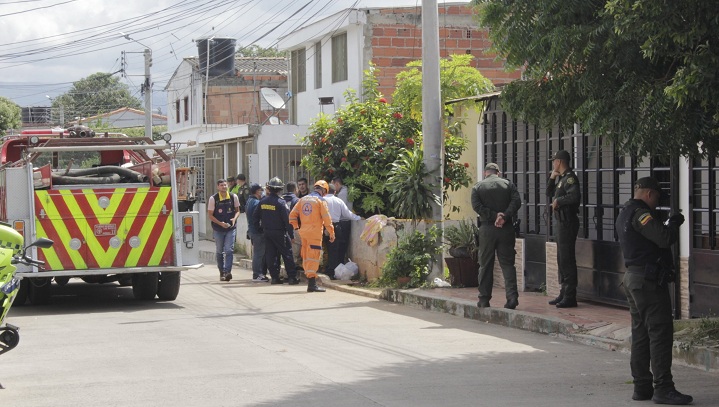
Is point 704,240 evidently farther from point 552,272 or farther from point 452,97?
point 452,97

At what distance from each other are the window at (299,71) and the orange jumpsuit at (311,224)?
48.7 ft

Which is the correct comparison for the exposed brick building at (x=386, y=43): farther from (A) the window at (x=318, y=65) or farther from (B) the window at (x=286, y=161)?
(B) the window at (x=286, y=161)

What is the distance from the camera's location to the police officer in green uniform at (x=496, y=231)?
504 inches

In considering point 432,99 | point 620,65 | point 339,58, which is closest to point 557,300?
point 432,99

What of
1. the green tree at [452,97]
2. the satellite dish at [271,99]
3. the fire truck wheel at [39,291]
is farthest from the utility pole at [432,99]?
the satellite dish at [271,99]

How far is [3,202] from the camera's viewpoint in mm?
14555

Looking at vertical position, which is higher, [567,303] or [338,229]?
[338,229]

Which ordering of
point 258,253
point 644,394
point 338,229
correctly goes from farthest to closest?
1. point 258,253
2. point 338,229
3. point 644,394

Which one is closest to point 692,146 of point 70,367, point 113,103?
point 70,367

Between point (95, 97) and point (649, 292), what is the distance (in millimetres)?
94218

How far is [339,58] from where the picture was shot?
2864 cm

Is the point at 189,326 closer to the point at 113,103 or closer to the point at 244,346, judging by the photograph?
the point at 244,346

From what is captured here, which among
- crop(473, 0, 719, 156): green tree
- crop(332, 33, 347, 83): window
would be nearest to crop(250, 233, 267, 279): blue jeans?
crop(473, 0, 719, 156): green tree

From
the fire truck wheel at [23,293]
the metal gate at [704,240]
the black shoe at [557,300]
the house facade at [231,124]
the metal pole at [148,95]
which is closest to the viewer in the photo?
the metal gate at [704,240]
